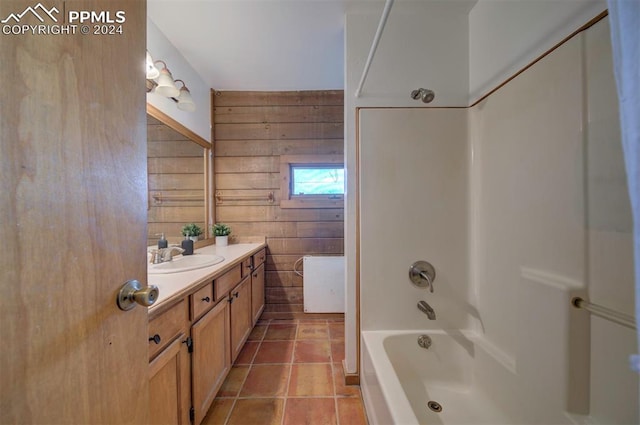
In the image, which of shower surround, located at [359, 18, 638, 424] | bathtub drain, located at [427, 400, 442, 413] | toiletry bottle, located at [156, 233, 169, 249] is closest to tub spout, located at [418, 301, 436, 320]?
shower surround, located at [359, 18, 638, 424]

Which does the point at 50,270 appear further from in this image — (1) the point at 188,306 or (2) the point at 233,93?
(2) the point at 233,93

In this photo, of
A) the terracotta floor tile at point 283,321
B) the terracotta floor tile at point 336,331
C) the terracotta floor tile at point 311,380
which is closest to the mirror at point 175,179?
the terracotta floor tile at point 283,321

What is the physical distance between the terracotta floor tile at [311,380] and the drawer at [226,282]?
2.53 feet

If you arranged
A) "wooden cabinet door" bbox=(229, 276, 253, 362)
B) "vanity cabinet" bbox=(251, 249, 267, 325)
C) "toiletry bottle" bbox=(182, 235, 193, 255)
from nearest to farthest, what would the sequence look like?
1. "wooden cabinet door" bbox=(229, 276, 253, 362)
2. "toiletry bottle" bbox=(182, 235, 193, 255)
3. "vanity cabinet" bbox=(251, 249, 267, 325)

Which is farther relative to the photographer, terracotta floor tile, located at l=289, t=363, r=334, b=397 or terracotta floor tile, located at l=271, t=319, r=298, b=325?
terracotta floor tile, located at l=271, t=319, r=298, b=325

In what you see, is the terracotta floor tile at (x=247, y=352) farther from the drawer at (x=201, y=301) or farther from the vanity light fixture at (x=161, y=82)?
the vanity light fixture at (x=161, y=82)

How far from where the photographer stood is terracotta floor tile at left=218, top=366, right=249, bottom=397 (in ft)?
4.87

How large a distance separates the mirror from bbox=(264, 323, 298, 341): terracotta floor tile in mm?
1094

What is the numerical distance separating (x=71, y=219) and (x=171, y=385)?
0.88m

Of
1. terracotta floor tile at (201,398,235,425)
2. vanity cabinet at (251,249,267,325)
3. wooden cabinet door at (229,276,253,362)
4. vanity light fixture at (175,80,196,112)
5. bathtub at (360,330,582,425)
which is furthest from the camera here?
vanity cabinet at (251,249,267,325)

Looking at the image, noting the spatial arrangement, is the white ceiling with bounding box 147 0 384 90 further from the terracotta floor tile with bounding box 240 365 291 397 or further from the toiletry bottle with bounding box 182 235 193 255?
the terracotta floor tile with bounding box 240 365 291 397

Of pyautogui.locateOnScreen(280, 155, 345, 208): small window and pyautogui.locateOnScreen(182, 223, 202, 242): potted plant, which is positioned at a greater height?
pyautogui.locateOnScreen(280, 155, 345, 208): small window

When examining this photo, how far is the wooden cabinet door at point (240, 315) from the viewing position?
5.33ft

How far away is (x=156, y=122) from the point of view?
165cm
